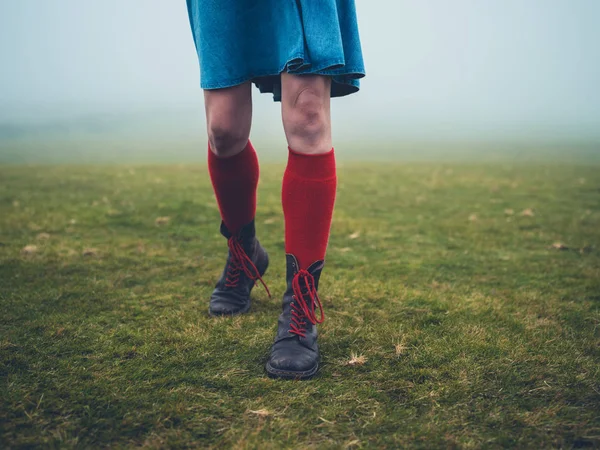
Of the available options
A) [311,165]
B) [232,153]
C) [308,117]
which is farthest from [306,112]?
[232,153]

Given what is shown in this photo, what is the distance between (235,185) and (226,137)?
254mm

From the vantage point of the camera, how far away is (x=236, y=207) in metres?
2.15

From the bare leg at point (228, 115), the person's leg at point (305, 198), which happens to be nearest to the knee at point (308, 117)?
the person's leg at point (305, 198)

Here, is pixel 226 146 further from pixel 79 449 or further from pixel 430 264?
pixel 430 264

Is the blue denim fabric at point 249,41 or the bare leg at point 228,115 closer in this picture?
the blue denim fabric at point 249,41

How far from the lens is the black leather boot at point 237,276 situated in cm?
207

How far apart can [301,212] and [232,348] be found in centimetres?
54

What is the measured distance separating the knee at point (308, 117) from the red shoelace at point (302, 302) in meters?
0.47

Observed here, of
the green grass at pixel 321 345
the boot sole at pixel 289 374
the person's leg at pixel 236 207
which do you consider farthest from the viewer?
the person's leg at pixel 236 207

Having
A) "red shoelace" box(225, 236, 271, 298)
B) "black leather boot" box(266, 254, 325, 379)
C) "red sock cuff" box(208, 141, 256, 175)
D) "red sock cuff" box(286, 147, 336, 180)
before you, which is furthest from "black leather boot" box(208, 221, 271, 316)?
"red sock cuff" box(286, 147, 336, 180)

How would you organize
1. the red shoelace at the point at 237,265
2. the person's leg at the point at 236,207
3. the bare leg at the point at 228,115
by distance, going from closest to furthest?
1. the bare leg at the point at 228,115
2. the person's leg at the point at 236,207
3. the red shoelace at the point at 237,265

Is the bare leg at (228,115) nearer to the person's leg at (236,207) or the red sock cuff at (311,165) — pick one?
the person's leg at (236,207)

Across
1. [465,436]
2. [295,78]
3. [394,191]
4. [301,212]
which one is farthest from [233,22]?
[394,191]

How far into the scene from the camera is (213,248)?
346 centimetres
